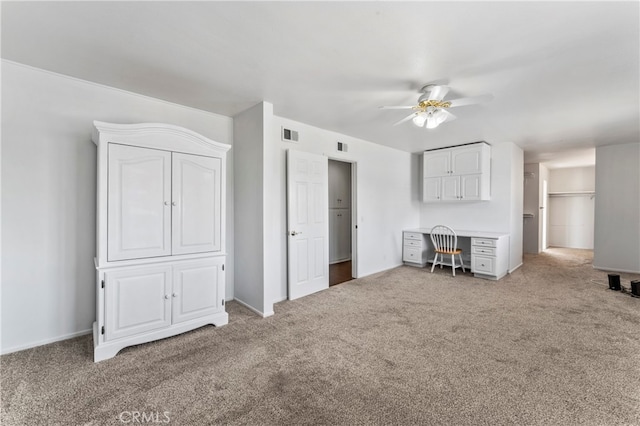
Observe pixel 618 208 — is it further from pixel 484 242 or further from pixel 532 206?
pixel 484 242

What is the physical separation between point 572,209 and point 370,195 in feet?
23.7

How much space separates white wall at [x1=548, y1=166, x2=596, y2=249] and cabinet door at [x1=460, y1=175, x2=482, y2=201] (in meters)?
5.38

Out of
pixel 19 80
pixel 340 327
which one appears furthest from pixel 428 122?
pixel 19 80

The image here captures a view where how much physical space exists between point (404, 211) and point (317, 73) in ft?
13.2

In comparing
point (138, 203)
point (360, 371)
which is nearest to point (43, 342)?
point (138, 203)

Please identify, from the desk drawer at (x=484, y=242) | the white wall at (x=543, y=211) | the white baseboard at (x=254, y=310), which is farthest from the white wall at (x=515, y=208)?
the white baseboard at (x=254, y=310)

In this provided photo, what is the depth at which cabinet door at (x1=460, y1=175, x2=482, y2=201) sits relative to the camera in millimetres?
4942

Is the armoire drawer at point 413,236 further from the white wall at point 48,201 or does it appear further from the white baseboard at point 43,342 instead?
the white baseboard at point 43,342

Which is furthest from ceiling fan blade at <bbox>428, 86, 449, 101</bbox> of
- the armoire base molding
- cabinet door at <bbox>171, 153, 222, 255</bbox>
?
the armoire base molding

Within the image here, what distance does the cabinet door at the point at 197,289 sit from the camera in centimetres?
261

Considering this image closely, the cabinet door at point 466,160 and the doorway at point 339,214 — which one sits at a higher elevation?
the cabinet door at point 466,160

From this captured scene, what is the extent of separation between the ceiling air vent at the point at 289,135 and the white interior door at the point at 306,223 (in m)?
0.19

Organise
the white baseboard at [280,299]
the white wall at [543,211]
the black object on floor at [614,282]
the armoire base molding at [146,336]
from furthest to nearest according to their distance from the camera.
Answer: the white wall at [543,211] → the black object on floor at [614,282] → the white baseboard at [280,299] → the armoire base molding at [146,336]

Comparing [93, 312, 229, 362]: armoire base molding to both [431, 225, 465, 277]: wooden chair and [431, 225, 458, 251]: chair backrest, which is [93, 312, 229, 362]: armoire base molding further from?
[431, 225, 458, 251]: chair backrest
